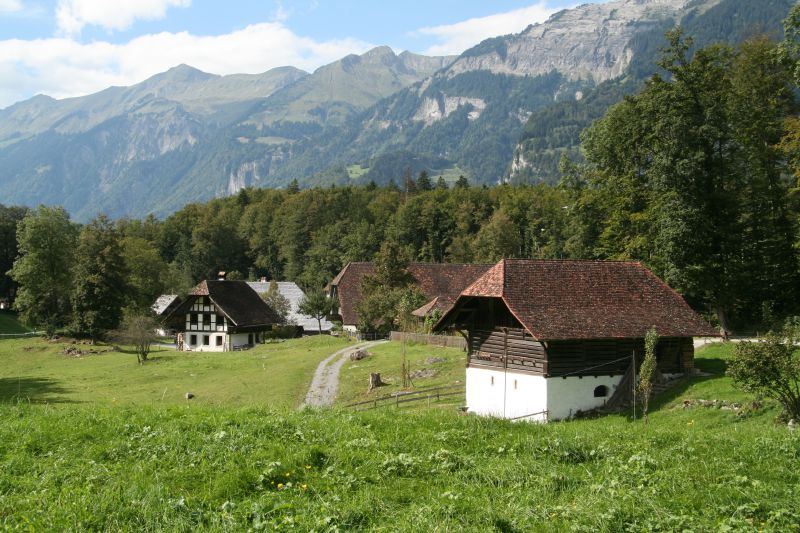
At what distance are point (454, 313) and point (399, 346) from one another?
20.9m

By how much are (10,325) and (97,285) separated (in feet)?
103

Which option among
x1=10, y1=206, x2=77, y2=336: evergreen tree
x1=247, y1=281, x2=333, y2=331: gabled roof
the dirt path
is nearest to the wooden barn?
the dirt path

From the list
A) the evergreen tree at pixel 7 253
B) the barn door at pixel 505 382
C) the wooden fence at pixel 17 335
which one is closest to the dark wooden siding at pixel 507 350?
the barn door at pixel 505 382

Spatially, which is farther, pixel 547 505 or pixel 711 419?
pixel 711 419

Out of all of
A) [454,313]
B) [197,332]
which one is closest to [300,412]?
[454,313]

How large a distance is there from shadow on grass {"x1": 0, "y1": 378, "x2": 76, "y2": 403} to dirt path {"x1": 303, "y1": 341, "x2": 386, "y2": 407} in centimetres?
1276

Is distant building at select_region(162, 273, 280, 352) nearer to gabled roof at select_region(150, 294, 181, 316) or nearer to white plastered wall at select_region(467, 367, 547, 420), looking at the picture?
gabled roof at select_region(150, 294, 181, 316)

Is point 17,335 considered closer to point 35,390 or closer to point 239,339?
point 239,339

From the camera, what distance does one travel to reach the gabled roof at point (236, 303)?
73.9 m

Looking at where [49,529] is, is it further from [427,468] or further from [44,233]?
[44,233]

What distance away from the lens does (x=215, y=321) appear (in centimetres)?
7469

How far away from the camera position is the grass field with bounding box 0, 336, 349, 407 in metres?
39.5

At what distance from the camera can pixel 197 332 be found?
246ft

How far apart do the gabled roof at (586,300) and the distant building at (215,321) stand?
43.9 m
